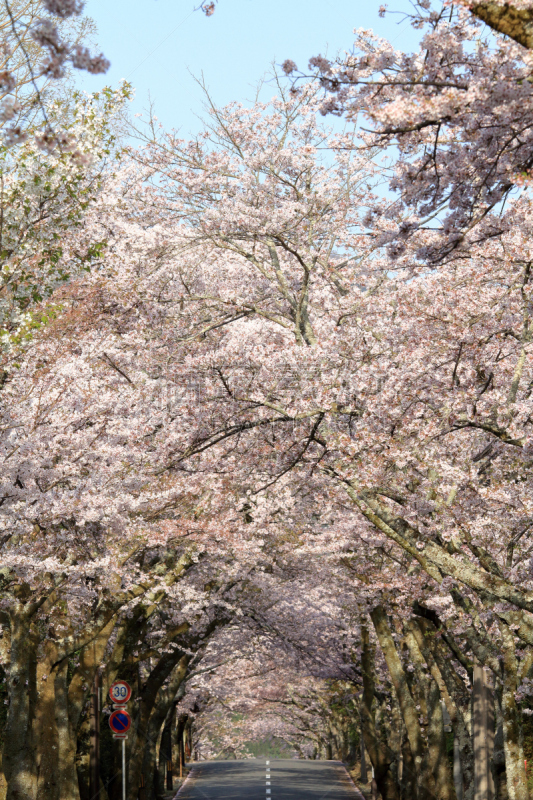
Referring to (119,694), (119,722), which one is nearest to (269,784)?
(119,722)

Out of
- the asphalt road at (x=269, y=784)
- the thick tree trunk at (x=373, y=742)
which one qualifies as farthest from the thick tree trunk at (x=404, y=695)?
the asphalt road at (x=269, y=784)

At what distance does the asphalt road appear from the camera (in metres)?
31.2

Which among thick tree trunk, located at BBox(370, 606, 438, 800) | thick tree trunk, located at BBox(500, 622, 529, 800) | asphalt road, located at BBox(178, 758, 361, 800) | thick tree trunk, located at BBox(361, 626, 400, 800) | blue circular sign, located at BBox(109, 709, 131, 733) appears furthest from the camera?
asphalt road, located at BBox(178, 758, 361, 800)

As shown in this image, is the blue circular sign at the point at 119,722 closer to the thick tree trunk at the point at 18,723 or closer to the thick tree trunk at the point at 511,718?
the thick tree trunk at the point at 18,723

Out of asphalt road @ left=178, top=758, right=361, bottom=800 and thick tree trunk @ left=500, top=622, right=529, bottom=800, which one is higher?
thick tree trunk @ left=500, top=622, right=529, bottom=800

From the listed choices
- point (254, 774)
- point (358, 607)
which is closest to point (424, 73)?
point (358, 607)

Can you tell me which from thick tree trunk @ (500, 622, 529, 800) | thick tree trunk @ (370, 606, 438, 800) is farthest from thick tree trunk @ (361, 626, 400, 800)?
thick tree trunk @ (500, 622, 529, 800)

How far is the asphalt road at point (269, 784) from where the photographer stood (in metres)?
31.2

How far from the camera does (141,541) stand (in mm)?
16516

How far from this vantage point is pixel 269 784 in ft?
121

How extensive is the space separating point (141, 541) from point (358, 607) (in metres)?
11.4

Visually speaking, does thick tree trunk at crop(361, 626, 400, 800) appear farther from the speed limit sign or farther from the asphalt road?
the speed limit sign

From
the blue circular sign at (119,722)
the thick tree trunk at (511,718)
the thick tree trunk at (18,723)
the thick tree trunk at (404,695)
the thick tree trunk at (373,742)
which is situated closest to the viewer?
the thick tree trunk at (511,718)

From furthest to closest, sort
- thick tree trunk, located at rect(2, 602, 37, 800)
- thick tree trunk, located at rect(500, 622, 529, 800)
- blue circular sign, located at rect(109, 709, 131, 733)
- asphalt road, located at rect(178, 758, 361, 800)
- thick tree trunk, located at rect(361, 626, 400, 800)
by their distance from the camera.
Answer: asphalt road, located at rect(178, 758, 361, 800) → thick tree trunk, located at rect(361, 626, 400, 800) → blue circular sign, located at rect(109, 709, 131, 733) → thick tree trunk, located at rect(2, 602, 37, 800) → thick tree trunk, located at rect(500, 622, 529, 800)
